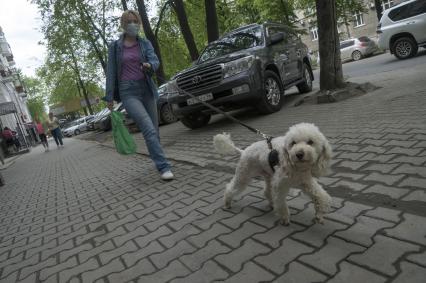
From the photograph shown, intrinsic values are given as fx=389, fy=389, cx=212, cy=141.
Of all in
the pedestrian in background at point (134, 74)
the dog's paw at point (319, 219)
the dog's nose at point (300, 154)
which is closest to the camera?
the dog's nose at point (300, 154)

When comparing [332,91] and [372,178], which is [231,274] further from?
[332,91]

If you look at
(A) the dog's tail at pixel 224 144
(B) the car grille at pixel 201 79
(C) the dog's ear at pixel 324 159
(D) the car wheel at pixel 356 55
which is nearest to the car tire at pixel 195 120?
(B) the car grille at pixel 201 79

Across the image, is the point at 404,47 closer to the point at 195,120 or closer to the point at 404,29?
the point at 404,29

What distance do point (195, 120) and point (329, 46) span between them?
4.07m

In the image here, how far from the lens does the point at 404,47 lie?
16.9m

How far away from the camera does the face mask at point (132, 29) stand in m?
5.79

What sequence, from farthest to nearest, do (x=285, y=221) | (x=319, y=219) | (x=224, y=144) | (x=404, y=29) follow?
(x=404, y=29)
(x=224, y=144)
(x=285, y=221)
(x=319, y=219)

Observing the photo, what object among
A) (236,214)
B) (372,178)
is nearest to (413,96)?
(372,178)

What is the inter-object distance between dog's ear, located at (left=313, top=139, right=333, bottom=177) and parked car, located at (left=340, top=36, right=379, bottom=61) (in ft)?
94.2

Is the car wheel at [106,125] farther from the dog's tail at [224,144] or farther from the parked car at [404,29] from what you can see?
the dog's tail at [224,144]

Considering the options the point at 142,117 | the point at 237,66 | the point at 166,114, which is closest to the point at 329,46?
the point at 237,66

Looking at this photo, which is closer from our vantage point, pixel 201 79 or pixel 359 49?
pixel 201 79

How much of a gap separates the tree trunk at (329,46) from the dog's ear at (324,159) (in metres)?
7.40

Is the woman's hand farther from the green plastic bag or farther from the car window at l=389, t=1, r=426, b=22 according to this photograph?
the car window at l=389, t=1, r=426, b=22
